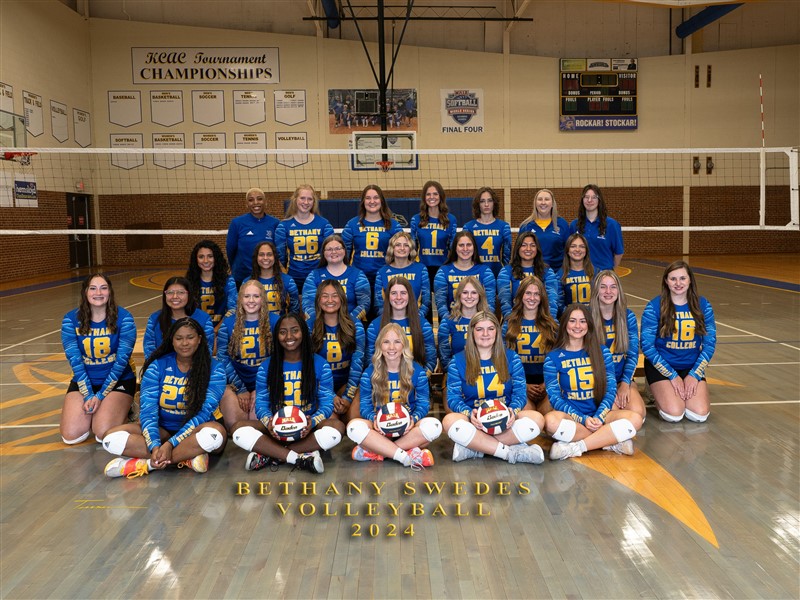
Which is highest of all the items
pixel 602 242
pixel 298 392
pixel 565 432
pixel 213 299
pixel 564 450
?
pixel 602 242

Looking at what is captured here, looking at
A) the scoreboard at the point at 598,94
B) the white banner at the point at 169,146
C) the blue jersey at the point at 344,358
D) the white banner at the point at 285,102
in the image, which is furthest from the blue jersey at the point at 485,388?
the scoreboard at the point at 598,94

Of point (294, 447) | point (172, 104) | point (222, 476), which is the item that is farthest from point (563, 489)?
point (172, 104)

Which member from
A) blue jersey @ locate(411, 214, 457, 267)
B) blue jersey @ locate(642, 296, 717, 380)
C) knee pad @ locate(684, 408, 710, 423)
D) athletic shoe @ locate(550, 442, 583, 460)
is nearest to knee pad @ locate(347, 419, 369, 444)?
athletic shoe @ locate(550, 442, 583, 460)

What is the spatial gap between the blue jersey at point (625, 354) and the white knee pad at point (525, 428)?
1.08 meters

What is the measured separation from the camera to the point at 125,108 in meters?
20.2

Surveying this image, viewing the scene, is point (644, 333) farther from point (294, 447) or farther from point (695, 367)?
point (294, 447)

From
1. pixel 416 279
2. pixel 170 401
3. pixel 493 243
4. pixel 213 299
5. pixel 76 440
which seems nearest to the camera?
pixel 170 401

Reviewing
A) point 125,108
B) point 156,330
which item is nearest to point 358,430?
point 156,330

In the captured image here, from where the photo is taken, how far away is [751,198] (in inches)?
821

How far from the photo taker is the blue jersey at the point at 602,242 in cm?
660

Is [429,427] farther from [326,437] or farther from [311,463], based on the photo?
[311,463]

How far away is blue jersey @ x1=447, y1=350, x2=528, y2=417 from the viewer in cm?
484

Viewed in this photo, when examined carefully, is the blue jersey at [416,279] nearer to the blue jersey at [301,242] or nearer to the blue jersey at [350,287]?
the blue jersey at [350,287]

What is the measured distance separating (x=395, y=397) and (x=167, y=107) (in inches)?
693
